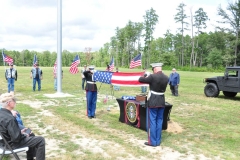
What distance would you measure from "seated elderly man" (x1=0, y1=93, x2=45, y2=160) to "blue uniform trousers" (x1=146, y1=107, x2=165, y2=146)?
102 inches

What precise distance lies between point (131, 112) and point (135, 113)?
19cm

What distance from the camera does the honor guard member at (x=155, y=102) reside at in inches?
226

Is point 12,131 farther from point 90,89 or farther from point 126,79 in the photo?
point 90,89

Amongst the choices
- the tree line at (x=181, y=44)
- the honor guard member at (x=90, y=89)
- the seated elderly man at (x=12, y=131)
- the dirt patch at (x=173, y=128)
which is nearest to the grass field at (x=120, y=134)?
the dirt patch at (x=173, y=128)

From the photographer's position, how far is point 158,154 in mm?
5277

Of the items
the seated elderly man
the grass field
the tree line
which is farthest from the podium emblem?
the tree line

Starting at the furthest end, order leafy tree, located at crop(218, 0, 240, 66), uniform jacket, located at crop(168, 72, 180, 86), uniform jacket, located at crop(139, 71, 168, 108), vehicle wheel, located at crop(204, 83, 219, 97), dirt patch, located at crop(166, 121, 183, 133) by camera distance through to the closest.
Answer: leafy tree, located at crop(218, 0, 240, 66) < vehicle wheel, located at crop(204, 83, 219, 97) < uniform jacket, located at crop(168, 72, 180, 86) < dirt patch, located at crop(166, 121, 183, 133) < uniform jacket, located at crop(139, 71, 168, 108)

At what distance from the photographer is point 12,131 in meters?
3.77

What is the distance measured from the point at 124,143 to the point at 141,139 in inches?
21.9

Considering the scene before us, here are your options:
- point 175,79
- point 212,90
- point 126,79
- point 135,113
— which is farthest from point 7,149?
point 212,90

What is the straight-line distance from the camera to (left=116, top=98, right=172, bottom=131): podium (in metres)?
6.86

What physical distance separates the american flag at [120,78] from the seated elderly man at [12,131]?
12.3 feet

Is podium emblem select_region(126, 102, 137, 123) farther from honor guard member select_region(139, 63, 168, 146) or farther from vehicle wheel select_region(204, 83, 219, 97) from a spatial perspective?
vehicle wheel select_region(204, 83, 219, 97)

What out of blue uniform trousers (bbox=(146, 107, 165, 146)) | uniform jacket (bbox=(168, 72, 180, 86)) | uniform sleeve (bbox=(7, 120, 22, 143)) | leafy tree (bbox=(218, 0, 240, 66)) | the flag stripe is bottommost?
blue uniform trousers (bbox=(146, 107, 165, 146))
